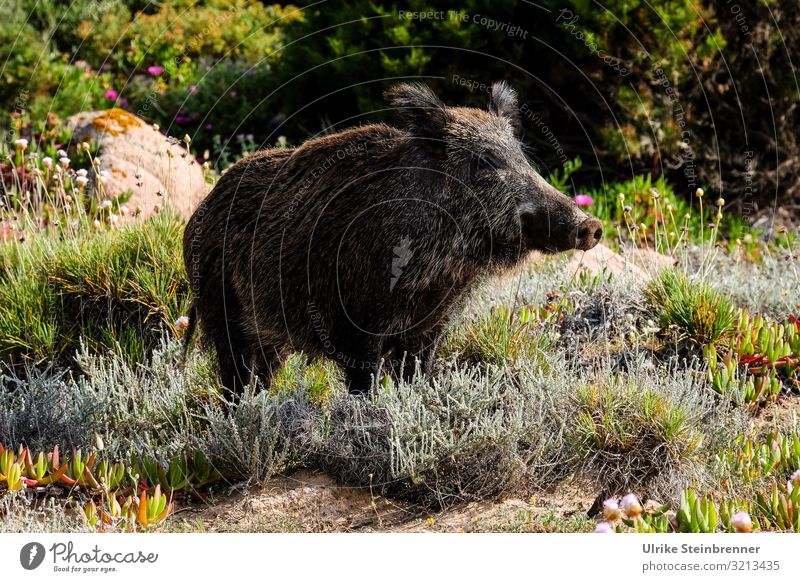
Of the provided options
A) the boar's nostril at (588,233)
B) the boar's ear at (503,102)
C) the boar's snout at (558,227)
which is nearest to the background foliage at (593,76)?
the boar's ear at (503,102)

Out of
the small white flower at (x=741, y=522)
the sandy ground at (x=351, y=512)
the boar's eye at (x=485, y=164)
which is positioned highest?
the boar's eye at (x=485, y=164)

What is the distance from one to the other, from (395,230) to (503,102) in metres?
0.90

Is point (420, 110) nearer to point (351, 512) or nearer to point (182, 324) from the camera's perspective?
point (351, 512)

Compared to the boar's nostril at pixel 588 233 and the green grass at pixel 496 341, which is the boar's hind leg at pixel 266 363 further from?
the boar's nostril at pixel 588 233

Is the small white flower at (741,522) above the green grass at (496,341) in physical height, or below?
below

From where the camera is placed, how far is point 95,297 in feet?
18.3

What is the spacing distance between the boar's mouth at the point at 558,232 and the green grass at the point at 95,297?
2386 millimetres

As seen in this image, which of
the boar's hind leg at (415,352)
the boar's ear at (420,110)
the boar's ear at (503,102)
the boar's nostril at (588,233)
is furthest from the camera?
the boar's ear at (503,102)

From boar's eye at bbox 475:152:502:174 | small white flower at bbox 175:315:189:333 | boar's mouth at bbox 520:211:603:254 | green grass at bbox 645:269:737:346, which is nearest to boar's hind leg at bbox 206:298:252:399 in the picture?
small white flower at bbox 175:315:189:333

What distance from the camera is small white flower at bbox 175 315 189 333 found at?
5270 mm

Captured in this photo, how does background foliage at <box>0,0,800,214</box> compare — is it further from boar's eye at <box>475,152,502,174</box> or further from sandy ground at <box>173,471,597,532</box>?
sandy ground at <box>173,471,597,532</box>

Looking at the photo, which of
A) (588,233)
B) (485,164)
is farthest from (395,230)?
(588,233)

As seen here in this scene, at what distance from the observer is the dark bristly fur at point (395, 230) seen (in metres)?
4.11

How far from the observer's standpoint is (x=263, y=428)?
13.3 feet
